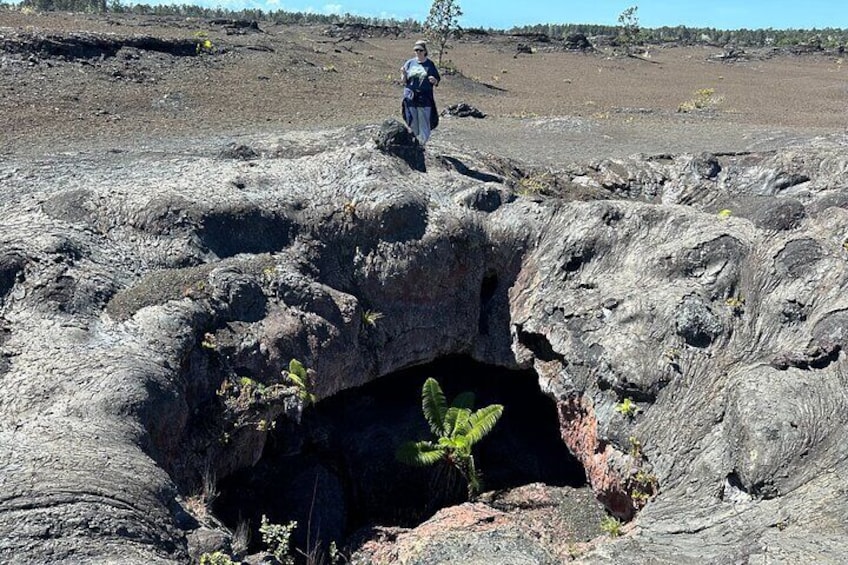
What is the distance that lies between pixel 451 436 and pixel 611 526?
3557 millimetres

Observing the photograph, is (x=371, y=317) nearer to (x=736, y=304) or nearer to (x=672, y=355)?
(x=672, y=355)

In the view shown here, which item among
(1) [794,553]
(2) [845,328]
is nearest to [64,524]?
(1) [794,553]

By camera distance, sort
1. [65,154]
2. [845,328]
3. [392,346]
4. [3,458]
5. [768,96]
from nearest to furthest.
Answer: [3,458] < [845,328] < [392,346] < [65,154] < [768,96]

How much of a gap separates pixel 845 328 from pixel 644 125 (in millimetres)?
19070

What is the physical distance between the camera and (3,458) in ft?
26.5

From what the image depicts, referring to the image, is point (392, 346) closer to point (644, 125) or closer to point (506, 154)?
point (506, 154)

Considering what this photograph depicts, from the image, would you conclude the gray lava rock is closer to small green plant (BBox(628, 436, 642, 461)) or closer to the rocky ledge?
the rocky ledge

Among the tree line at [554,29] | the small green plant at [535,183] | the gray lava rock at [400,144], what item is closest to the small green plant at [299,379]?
the gray lava rock at [400,144]

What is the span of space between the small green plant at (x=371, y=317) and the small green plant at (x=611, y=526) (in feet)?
18.3

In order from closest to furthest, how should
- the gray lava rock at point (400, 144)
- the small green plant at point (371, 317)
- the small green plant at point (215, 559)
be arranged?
the small green plant at point (215, 559) < the small green plant at point (371, 317) < the gray lava rock at point (400, 144)

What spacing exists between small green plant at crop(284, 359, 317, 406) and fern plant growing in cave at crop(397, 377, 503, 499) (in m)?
2.42

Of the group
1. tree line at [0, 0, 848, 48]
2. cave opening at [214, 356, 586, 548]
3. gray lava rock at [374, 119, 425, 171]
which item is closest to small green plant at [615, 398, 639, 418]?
cave opening at [214, 356, 586, 548]

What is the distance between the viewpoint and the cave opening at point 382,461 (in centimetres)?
1308

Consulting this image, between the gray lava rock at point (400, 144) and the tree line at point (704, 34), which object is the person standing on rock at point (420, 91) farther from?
the tree line at point (704, 34)
